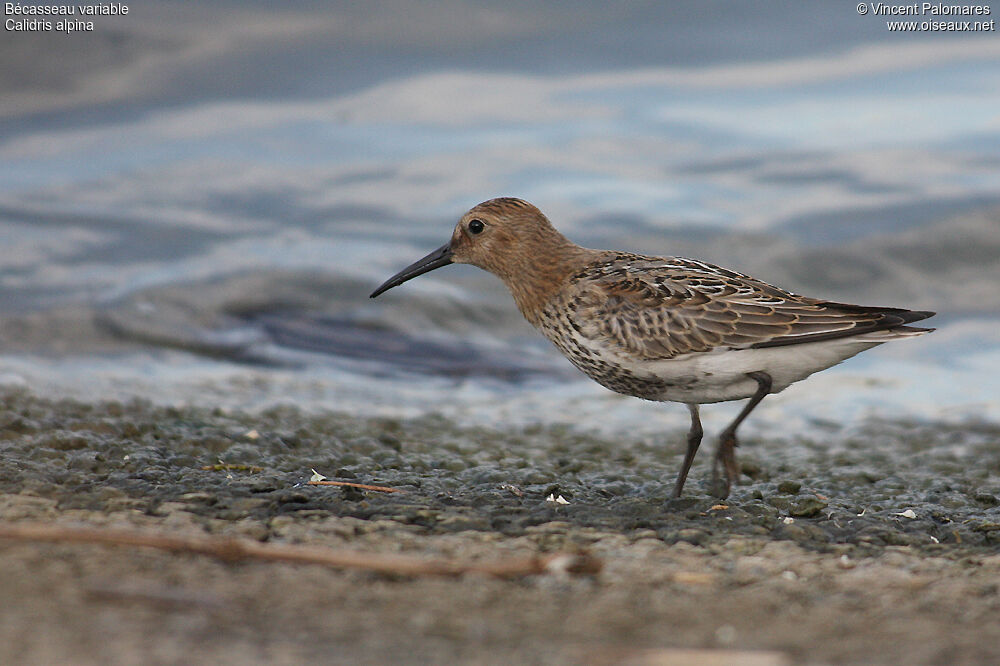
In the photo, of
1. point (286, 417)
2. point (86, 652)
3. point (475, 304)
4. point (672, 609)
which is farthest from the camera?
point (475, 304)

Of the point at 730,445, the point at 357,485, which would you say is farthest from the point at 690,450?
the point at 357,485

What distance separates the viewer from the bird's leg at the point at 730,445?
17.1 ft

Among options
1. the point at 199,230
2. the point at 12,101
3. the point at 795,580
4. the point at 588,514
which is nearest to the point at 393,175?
the point at 199,230

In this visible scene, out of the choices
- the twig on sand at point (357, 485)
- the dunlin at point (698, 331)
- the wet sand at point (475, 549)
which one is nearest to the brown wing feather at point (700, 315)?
the dunlin at point (698, 331)

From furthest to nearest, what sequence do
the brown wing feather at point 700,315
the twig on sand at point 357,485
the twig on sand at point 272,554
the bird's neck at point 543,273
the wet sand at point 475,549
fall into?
1. the bird's neck at point 543,273
2. the brown wing feather at point 700,315
3. the twig on sand at point 357,485
4. the twig on sand at point 272,554
5. the wet sand at point 475,549

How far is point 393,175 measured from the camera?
12.4 meters

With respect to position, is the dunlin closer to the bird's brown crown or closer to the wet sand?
the bird's brown crown

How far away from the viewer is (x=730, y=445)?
547 cm

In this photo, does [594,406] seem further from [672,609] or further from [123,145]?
[123,145]

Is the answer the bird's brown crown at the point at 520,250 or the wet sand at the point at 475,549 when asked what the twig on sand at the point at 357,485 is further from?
the bird's brown crown at the point at 520,250

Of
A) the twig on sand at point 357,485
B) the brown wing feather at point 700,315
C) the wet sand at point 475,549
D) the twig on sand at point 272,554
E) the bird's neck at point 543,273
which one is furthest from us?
the bird's neck at point 543,273

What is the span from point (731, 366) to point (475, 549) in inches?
70.4

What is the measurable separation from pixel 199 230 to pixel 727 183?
5.59m

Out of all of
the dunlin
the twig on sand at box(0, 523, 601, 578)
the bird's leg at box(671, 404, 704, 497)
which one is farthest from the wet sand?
the dunlin
